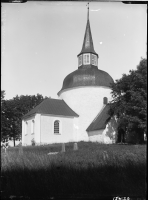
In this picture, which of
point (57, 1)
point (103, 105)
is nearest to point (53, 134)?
point (103, 105)

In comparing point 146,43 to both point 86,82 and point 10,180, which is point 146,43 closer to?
point 10,180

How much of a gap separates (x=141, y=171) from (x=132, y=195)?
72cm

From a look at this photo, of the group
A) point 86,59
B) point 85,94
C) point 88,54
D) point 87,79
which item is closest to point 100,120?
point 85,94

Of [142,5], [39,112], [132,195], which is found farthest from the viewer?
[39,112]

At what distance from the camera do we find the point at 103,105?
3250 centimetres

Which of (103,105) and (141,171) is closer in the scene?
(141,171)

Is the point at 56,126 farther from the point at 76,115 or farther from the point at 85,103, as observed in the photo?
the point at 85,103

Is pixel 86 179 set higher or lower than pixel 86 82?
lower

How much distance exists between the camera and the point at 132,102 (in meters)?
21.9

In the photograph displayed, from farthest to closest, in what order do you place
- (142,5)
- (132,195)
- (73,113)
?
(73,113), (132,195), (142,5)

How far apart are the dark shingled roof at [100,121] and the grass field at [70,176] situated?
22364mm

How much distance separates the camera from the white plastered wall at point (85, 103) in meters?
31.7

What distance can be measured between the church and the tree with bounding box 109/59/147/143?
379 cm

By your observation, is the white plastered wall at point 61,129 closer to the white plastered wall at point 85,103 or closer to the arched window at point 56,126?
the arched window at point 56,126
